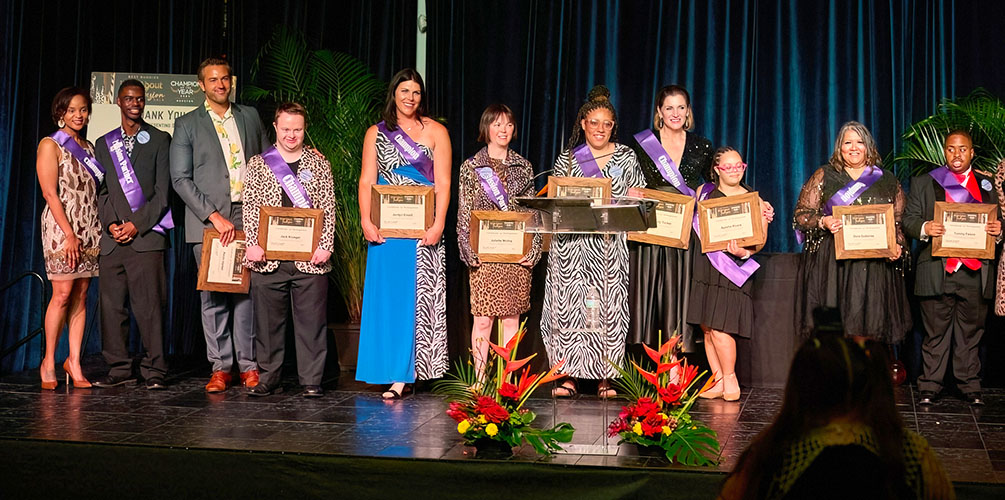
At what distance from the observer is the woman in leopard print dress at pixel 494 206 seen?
5609 millimetres

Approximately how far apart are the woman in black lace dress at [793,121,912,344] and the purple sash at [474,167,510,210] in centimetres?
158

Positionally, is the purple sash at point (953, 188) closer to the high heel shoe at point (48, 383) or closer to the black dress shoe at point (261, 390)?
the black dress shoe at point (261, 390)

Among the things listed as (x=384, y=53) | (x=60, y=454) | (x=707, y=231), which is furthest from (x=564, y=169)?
(x=60, y=454)

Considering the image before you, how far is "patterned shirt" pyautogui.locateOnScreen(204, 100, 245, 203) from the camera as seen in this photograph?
5.90 meters

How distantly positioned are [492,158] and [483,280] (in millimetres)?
662

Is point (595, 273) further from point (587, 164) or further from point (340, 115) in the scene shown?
point (340, 115)

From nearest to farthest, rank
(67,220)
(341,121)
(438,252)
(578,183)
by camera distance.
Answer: (578,183)
(438,252)
(67,220)
(341,121)

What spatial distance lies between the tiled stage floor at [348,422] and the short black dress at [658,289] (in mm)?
455

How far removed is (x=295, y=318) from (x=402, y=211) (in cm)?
84

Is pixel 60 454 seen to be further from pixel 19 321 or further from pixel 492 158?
pixel 19 321

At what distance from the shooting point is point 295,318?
5703mm

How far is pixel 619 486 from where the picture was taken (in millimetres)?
3635

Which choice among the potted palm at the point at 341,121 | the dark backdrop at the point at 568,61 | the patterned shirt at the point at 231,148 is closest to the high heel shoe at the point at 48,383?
the dark backdrop at the point at 568,61

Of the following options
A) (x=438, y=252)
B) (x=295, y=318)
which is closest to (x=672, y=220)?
(x=438, y=252)
